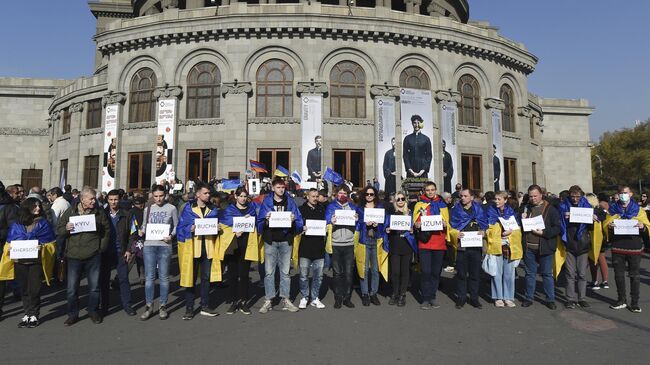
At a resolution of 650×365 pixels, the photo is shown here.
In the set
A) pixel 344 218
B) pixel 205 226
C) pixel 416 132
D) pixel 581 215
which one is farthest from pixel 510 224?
pixel 416 132

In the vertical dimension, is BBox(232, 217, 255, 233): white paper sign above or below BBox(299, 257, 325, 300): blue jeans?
above

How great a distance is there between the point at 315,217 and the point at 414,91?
19532 mm

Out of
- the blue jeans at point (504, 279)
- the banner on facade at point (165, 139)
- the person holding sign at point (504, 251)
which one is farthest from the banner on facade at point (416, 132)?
the blue jeans at point (504, 279)

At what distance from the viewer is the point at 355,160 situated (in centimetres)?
2500

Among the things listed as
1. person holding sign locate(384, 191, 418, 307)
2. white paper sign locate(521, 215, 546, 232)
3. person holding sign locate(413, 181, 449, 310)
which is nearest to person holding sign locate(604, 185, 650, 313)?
white paper sign locate(521, 215, 546, 232)

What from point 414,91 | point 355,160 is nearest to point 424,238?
point 355,160

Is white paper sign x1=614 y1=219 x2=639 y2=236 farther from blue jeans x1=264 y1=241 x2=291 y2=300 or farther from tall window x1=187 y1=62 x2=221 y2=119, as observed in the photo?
tall window x1=187 y1=62 x2=221 y2=119

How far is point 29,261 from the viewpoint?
6.89 meters

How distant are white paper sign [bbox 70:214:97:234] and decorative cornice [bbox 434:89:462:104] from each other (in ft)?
75.6

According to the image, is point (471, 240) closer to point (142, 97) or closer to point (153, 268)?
point (153, 268)

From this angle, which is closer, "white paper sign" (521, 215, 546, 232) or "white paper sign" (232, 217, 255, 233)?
"white paper sign" (232, 217, 255, 233)

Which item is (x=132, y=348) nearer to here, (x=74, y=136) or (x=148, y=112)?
(x=148, y=112)

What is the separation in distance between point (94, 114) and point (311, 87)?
51.7 ft

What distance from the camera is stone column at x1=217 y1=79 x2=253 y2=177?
24.0 m
